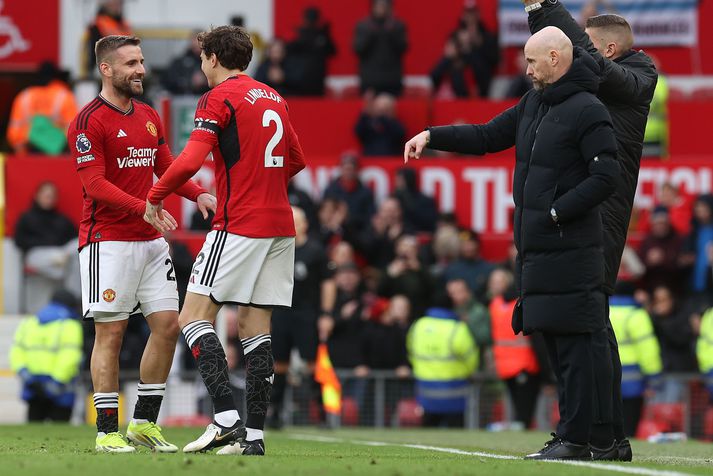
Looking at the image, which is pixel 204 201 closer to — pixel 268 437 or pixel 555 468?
pixel 555 468

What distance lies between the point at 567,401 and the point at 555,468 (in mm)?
926

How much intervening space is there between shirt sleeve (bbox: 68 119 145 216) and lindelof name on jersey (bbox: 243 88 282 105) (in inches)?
33.2

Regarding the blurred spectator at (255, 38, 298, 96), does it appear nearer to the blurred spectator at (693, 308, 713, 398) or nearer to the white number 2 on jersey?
the blurred spectator at (693, 308, 713, 398)

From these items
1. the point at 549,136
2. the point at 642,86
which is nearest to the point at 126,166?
the point at 549,136

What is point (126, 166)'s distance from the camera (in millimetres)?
8961

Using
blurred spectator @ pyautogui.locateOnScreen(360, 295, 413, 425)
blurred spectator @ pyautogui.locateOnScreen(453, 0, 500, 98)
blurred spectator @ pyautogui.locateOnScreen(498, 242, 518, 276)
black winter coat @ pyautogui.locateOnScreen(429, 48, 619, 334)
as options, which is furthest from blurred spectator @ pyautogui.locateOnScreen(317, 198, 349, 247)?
black winter coat @ pyautogui.locateOnScreen(429, 48, 619, 334)

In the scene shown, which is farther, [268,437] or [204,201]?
[268,437]

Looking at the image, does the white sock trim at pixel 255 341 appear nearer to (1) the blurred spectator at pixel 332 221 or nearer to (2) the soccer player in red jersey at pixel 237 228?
(2) the soccer player in red jersey at pixel 237 228

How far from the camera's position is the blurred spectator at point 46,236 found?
18.1 meters

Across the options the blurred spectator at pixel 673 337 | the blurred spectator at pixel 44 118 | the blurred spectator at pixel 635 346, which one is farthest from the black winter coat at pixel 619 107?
the blurred spectator at pixel 44 118

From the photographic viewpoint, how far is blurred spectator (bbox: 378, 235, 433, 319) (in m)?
17.3

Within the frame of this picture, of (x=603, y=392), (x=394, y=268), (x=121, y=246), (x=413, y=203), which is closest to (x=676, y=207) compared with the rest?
(x=413, y=203)

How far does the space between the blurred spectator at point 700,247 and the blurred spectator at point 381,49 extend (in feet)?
16.3

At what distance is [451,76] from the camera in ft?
71.2
